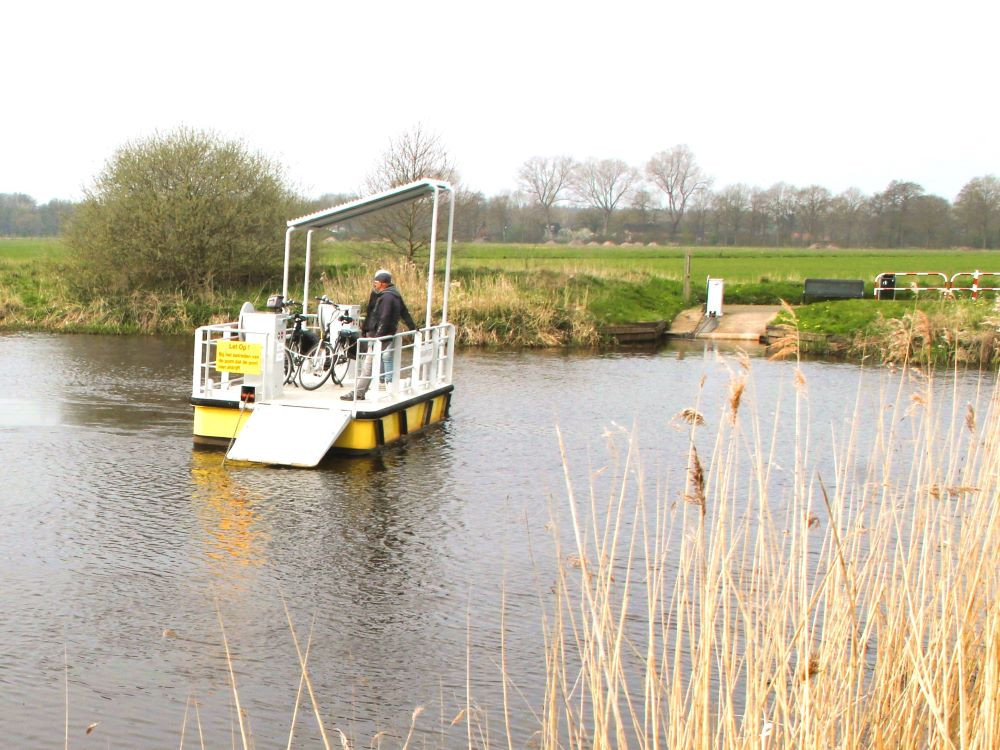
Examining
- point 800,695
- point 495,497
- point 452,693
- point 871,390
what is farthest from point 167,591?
point 871,390

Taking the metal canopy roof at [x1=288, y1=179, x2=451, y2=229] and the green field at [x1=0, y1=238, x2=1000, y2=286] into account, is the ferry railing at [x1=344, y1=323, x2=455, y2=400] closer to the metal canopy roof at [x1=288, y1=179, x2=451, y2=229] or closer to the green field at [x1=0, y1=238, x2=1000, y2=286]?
the metal canopy roof at [x1=288, y1=179, x2=451, y2=229]

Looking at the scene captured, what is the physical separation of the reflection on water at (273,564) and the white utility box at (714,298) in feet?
44.8

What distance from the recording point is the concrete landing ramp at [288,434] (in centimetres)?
1177

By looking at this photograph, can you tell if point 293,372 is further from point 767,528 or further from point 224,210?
point 224,210

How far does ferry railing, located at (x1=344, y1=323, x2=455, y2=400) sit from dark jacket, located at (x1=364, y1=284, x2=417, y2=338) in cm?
15

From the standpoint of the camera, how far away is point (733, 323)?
94.5ft

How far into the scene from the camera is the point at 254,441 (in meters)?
12.0

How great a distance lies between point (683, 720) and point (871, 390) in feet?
51.0

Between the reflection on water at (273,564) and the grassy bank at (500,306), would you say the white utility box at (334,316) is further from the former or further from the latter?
the grassy bank at (500,306)

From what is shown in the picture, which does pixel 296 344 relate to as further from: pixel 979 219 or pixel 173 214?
pixel 979 219

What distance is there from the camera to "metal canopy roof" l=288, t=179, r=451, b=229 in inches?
544

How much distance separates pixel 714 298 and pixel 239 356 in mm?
19080

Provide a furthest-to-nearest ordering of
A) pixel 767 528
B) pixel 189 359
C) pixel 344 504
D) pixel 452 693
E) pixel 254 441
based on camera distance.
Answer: pixel 189 359
pixel 254 441
pixel 344 504
pixel 452 693
pixel 767 528

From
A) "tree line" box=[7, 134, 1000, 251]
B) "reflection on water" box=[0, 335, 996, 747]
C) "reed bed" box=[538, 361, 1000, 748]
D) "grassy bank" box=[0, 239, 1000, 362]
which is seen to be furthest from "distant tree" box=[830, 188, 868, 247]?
"reed bed" box=[538, 361, 1000, 748]
